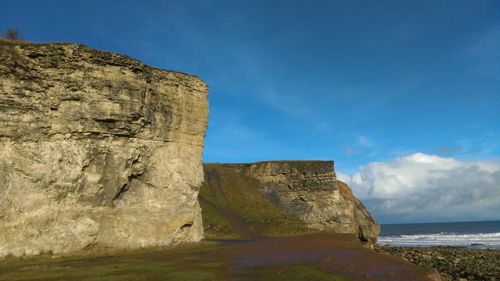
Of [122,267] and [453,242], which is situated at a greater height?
[453,242]

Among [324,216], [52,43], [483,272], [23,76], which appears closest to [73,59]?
[52,43]

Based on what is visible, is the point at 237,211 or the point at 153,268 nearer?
the point at 153,268

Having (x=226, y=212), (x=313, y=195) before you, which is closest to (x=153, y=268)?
(x=226, y=212)

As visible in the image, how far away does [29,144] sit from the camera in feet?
87.9

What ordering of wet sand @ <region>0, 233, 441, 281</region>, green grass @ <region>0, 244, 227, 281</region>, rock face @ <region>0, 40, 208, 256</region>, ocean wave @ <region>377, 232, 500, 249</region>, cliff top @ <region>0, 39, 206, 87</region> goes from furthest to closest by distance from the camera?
1. ocean wave @ <region>377, 232, 500, 249</region>
2. cliff top @ <region>0, 39, 206, 87</region>
3. rock face @ <region>0, 40, 208, 256</region>
4. wet sand @ <region>0, 233, 441, 281</region>
5. green grass @ <region>0, 244, 227, 281</region>

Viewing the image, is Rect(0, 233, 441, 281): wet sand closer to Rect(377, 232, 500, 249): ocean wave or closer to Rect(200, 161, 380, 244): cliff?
Rect(200, 161, 380, 244): cliff

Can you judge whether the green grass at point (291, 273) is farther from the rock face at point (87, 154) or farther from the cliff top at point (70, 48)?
the cliff top at point (70, 48)

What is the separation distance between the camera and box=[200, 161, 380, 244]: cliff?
68750mm

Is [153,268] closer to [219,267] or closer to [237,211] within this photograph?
[219,267]

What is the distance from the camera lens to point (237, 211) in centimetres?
5709

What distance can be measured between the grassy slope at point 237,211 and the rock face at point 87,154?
420 inches

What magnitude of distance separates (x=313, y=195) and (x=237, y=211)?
18.7 m

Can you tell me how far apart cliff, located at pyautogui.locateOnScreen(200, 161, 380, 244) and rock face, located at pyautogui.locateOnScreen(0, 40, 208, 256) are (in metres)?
30.1

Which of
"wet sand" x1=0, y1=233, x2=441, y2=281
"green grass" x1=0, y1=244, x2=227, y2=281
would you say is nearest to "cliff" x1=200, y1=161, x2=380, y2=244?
"wet sand" x1=0, y1=233, x2=441, y2=281
